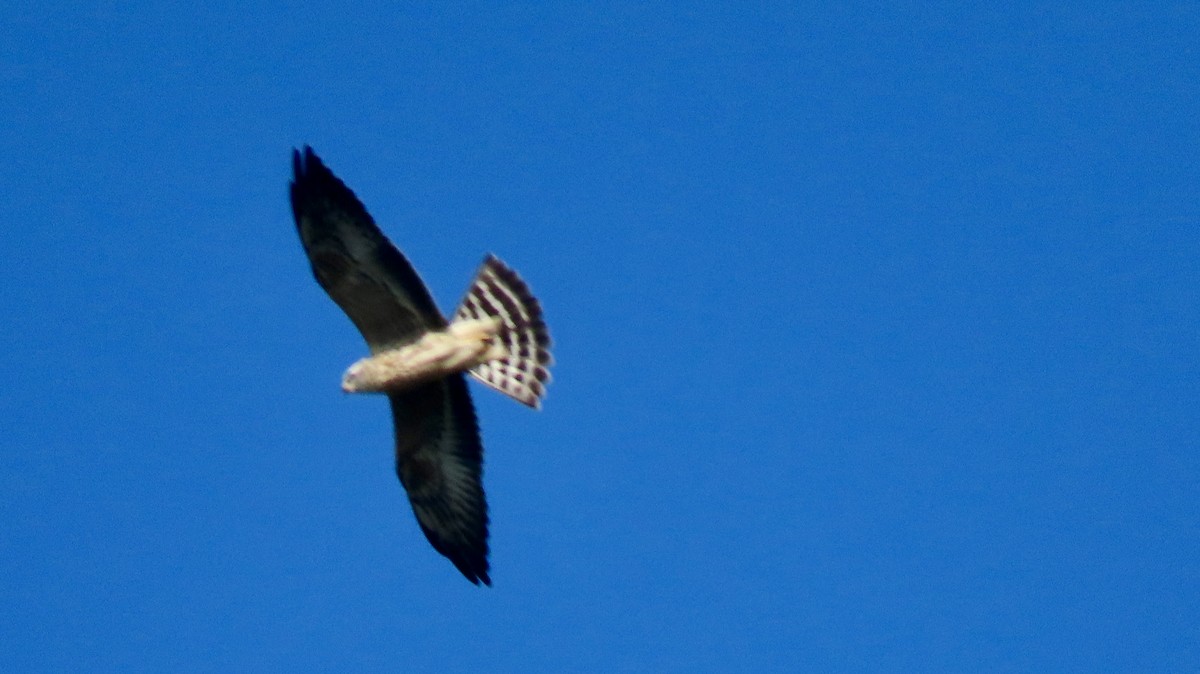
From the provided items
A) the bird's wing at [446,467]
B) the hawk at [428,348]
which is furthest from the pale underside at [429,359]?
the bird's wing at [446,467]

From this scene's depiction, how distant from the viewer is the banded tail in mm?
12156

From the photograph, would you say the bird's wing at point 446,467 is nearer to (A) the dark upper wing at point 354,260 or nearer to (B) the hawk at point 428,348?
(B) the hawk at point 428,348

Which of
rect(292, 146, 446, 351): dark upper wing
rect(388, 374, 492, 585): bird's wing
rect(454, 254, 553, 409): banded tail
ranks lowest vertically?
rect(388, 374, 492, 585): bird's wing

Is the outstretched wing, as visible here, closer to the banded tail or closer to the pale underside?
the pale underside

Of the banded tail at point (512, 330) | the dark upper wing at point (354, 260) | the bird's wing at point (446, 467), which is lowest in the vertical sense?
the bird's wing at point (446, 467)

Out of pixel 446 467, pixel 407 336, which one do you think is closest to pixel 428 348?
pixel 407 336

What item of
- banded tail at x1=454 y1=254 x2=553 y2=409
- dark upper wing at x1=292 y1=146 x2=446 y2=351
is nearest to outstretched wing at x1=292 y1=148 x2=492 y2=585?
dark upper wing at x1=292 y1=146 x2=446 y2=351

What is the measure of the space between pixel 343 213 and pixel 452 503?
245cm

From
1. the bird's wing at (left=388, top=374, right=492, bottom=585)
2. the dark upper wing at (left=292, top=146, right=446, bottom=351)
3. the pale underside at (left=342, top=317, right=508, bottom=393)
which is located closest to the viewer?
the dark upper wing at (left=292, top=146, right=446, bottom=351)

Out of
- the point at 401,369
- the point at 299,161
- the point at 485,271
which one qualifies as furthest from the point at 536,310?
the point at 299,161

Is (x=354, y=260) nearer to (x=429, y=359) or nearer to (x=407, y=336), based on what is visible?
(x=407, y=336)

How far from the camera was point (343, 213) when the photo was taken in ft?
36.6

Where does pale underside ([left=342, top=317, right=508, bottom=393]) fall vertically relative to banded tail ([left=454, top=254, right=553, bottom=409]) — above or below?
below

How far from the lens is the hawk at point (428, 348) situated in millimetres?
11203
